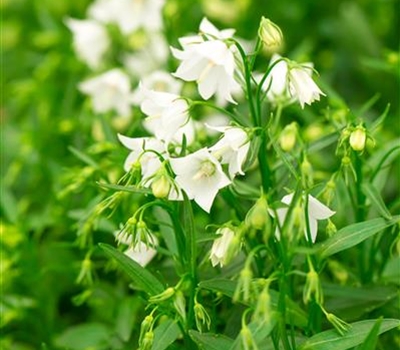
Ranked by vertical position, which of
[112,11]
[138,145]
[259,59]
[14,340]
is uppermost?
[138,145]

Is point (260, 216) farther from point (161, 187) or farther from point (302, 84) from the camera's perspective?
point (302, 84)

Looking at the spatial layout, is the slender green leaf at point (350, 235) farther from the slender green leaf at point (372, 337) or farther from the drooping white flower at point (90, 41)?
the drooping white flower at point (90, 41)

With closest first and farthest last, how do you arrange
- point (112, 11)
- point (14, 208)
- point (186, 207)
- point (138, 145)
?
point (186, 207)
point (138, 145)
point (14, 208)
point (112, 11)

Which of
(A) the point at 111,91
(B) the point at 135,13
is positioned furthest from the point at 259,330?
A: (B) the point at 135,13

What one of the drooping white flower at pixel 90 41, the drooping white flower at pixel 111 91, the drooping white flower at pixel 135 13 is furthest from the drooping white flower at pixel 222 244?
the drooping white flower at pixel 90 41

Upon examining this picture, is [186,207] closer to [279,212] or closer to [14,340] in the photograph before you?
[279,212]

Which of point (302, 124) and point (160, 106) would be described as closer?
point (160, 106)

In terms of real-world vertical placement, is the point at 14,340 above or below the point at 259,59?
below

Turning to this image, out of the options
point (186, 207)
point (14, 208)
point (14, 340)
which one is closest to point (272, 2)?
point (14, 208)
